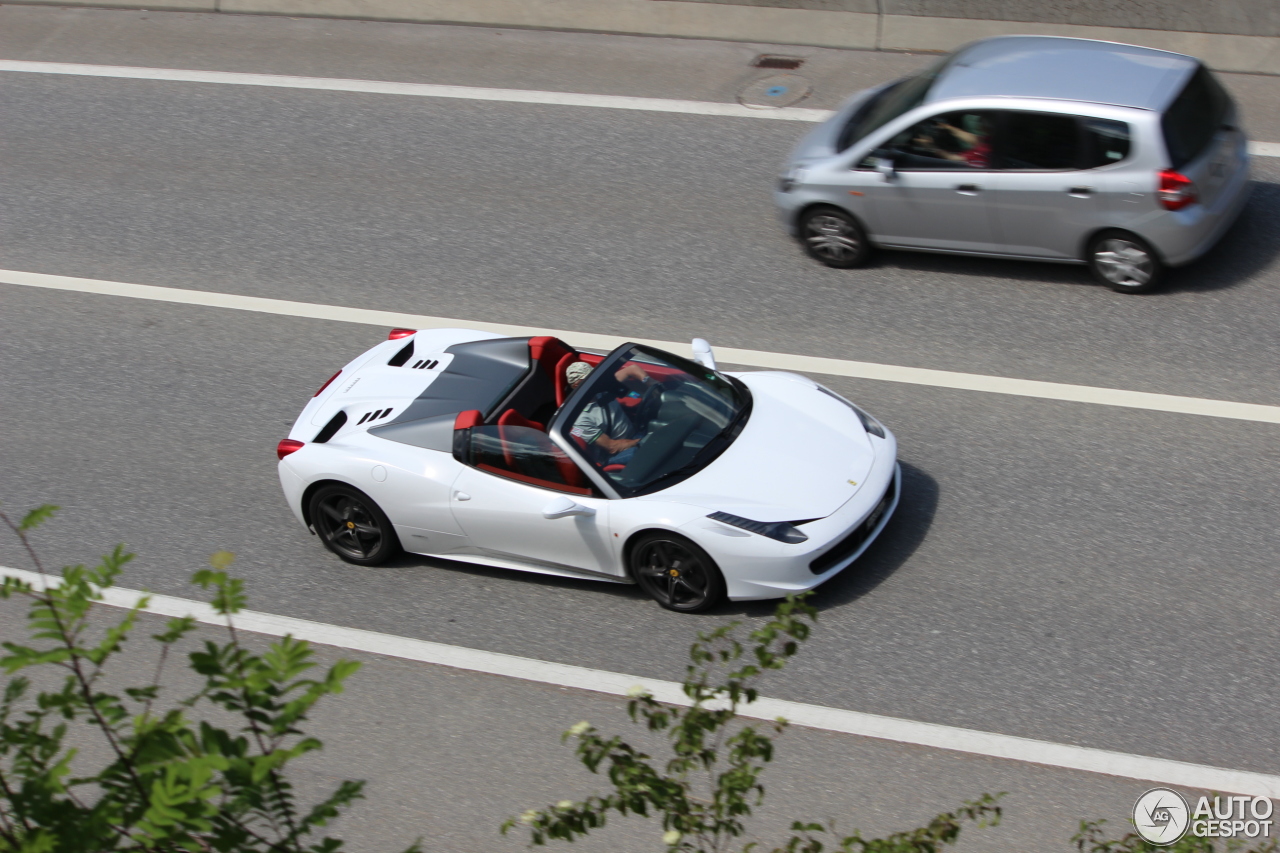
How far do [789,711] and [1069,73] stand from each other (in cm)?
568

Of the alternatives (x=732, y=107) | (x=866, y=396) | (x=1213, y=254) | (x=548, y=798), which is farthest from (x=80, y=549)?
(x=1213, y=254)

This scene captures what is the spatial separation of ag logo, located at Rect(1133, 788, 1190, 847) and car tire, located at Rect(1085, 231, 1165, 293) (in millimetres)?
4723

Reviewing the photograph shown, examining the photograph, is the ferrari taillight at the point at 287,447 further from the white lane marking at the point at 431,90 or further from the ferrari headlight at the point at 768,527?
the white lane marking at the point at 431,90

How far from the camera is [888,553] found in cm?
761

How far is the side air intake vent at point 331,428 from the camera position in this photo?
791 cm

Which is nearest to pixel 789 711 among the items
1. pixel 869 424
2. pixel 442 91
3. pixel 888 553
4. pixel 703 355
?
pixel 888 553

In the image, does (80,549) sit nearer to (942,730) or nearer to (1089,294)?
(942,730)

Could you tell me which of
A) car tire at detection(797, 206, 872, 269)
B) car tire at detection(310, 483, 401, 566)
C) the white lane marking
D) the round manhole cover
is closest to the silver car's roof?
car tire at detection(797, 206, 872, 269)

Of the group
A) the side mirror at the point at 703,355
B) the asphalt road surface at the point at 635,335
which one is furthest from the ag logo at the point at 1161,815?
the side mirror at the point at 703,355

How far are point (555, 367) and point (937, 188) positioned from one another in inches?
146

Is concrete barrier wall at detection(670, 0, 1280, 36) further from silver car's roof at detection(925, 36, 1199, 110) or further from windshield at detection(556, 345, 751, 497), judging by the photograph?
windshield at detection(556, 345, 751, 497)

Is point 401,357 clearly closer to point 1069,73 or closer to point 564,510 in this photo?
point 564,510

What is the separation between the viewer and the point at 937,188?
32.0 ft

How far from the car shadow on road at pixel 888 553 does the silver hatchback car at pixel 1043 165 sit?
257cm
